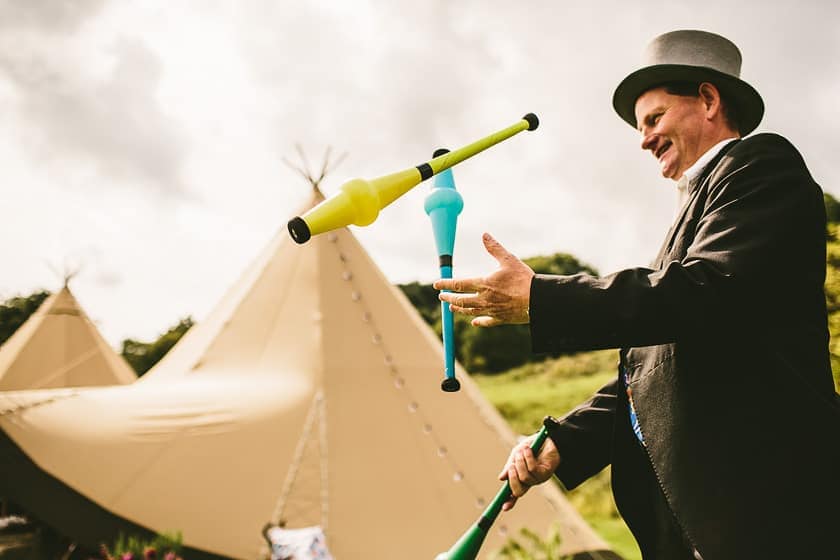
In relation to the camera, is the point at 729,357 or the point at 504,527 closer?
the point at 729,357

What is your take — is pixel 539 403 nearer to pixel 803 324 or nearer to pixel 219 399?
pixel 219 399

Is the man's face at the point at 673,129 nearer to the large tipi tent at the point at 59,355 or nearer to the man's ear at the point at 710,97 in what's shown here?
the man's ear at the point at 710,97

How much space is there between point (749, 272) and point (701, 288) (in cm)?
9

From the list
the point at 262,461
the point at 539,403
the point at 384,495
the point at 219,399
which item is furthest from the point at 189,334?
the point at 539,403

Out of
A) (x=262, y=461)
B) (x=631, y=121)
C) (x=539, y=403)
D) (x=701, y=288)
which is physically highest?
(x=631, y=121)

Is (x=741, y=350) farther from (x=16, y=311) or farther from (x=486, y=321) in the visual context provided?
(x=16, y=311)

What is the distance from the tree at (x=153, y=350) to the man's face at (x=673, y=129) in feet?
92.1

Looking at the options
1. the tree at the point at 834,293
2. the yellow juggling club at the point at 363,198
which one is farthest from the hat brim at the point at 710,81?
the tree at the point at 834,293

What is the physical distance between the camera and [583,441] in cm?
137

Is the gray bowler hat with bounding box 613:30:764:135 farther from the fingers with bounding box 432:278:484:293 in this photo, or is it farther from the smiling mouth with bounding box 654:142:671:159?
the fingers with bounding box 432:278:484:293

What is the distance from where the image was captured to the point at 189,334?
5.80 meters

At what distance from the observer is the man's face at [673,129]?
125 cm

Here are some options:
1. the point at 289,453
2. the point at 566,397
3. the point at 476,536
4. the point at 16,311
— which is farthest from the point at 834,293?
the point at 16,311

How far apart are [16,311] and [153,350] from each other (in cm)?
824
